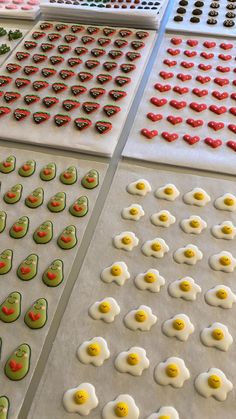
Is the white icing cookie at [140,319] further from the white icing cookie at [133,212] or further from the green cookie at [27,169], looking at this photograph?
the green cookie at [27,169]

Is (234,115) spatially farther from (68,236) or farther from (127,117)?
(68,236)

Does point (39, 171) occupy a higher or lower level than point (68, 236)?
higher

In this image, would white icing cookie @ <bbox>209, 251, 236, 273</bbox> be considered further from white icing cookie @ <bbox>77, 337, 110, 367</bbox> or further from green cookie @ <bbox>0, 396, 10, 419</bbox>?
green cookie @ <bbox>0, 396, 10, 419</bbox>

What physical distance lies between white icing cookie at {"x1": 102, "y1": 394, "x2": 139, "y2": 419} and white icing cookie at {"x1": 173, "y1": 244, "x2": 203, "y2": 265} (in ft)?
0.57

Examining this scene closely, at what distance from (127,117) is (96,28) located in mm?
278


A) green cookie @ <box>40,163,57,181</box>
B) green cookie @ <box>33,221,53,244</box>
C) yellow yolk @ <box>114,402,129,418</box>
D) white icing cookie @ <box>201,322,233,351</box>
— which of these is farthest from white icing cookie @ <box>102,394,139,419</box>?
green cookie @ <box>40,163,57,181</box>

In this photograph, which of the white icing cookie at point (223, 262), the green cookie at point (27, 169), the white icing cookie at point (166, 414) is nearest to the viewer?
the white icing cookie at point (166, 414)

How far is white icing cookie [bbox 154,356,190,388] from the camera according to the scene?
16.2 inches

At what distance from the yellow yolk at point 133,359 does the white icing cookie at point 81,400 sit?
46 mm

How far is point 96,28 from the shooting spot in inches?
32.9

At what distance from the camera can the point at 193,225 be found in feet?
1.74

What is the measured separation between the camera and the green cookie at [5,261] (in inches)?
19.4

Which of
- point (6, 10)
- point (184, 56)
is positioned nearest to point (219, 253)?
point (184, 56)

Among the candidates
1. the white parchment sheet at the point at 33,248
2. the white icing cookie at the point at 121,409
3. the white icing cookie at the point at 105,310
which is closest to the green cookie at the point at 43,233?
the white parchment sheet at the point at 33,248
